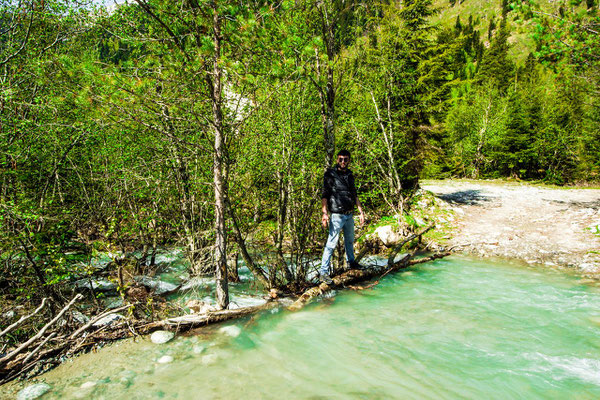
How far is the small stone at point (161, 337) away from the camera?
4355mm

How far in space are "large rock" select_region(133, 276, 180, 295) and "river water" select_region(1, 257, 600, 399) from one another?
2.61 meters

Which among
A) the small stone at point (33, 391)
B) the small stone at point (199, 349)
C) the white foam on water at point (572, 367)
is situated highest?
the small stone at point (33, 391)

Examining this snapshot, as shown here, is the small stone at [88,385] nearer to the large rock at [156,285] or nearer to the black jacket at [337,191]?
the large rock at [156,285]

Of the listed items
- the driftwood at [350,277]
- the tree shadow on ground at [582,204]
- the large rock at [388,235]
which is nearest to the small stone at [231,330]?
the driftwood at [350,277]

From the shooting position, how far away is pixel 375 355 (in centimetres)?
421

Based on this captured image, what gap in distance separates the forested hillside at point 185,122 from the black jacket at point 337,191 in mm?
371

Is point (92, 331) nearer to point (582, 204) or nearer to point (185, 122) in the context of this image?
point (185, 122)

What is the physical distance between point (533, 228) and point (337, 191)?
9781 mm

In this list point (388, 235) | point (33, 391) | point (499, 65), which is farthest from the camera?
point (499, 65)

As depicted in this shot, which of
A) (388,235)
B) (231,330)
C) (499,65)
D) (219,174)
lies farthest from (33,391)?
(499,65)

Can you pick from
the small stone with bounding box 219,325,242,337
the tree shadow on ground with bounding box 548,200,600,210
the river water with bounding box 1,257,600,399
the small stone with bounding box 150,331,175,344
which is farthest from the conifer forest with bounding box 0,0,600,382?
the tree shadow on ground with bounding box 548,200,600,210

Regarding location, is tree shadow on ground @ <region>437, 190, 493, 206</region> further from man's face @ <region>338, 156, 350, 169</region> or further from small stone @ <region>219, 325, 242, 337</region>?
small stone @ <region>219, 325, 242, 337</region>

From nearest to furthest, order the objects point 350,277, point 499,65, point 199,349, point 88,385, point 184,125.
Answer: point 88,385, point 199,349, point 184,125, point 350,277, point 499,65

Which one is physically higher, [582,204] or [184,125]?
[184,125]
